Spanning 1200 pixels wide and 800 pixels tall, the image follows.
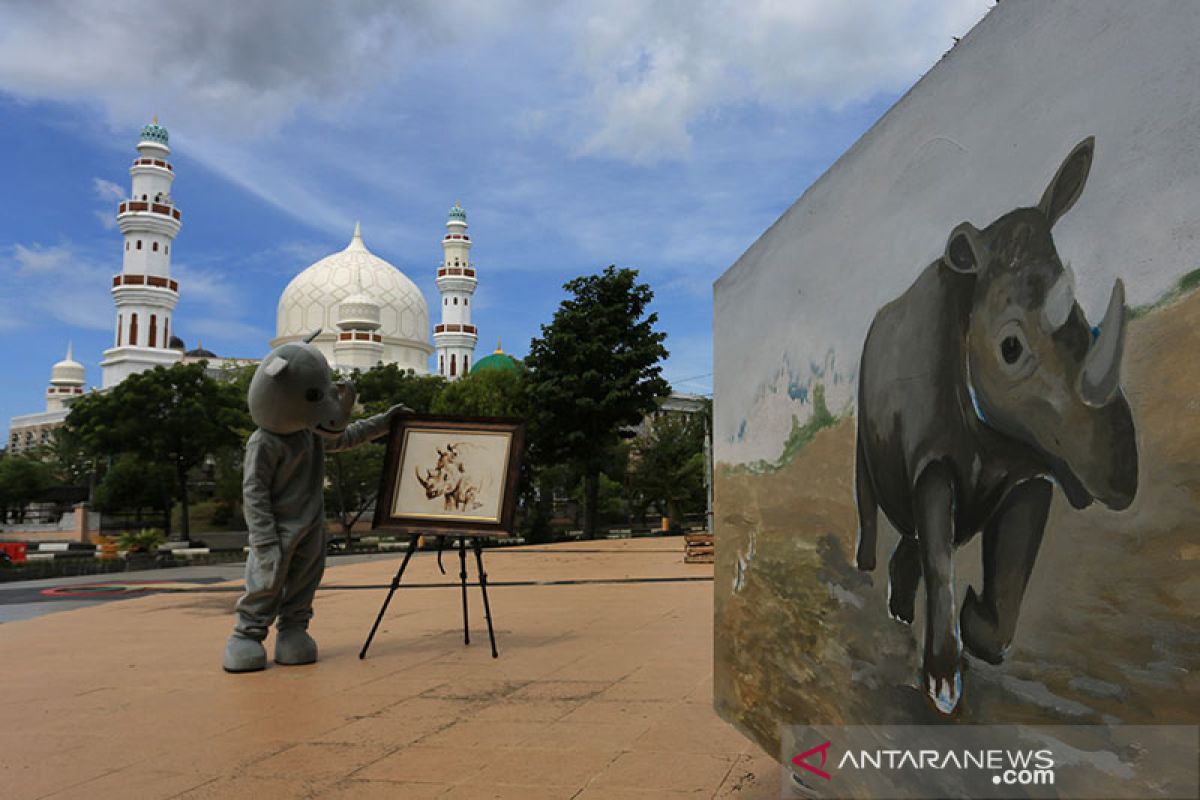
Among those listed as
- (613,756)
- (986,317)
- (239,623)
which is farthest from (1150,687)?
(239,623)

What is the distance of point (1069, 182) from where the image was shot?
158cm

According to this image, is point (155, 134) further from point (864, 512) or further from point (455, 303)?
point (864, 512)

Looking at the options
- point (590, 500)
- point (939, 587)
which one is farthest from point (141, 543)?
point (939, 587)

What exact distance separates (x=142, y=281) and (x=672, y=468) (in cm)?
3397

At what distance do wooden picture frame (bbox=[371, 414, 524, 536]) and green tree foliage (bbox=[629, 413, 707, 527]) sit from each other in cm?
2871

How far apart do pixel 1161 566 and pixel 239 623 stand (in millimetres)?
5813

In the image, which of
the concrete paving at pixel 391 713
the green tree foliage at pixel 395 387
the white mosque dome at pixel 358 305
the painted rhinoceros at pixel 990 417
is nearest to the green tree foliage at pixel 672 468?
the green tree foliage at pixel 395 387

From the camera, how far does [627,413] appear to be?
28.7 meters

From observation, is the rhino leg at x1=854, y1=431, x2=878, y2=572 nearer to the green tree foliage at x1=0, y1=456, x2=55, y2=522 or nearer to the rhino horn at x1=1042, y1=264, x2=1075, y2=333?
the rhino horn at x1=1042, y1=264, x2=1075, y2=333

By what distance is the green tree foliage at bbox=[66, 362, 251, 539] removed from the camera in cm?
3316

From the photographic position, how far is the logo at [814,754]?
2.54 m

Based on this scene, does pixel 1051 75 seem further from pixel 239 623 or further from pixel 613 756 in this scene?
pixel 239 623

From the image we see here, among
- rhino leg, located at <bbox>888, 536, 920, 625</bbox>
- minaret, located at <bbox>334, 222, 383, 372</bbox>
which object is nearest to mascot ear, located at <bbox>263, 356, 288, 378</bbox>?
rhino leg, located at <bbox>888, 536, 920, 625</bbox>

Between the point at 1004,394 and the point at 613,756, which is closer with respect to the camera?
the point at 1004,394
